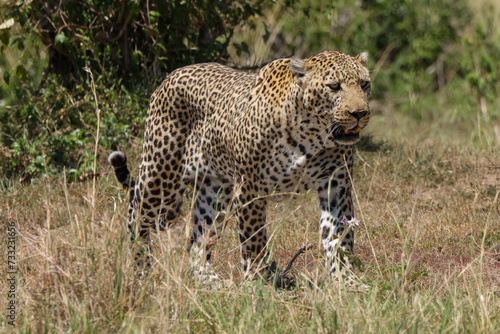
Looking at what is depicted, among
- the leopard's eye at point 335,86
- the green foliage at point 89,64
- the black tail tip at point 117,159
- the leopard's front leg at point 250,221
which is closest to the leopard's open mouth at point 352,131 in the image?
the leopard's eye at point 335,86

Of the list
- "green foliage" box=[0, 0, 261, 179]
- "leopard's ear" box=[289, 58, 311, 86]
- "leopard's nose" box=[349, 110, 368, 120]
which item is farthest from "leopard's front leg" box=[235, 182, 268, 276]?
"green foliage" box=[0, 0, 261, 179]

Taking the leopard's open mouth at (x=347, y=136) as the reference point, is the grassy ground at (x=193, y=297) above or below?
below

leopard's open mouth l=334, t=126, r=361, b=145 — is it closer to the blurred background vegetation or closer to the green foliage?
the blurred background vegetation

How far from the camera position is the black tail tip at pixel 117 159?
5.44 meters

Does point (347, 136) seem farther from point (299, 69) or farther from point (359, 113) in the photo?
point (299, 69)

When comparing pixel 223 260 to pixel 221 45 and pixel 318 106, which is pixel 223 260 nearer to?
pixel 318 106

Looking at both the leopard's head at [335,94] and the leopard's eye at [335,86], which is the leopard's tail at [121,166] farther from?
the leopard's eye at [335,86]

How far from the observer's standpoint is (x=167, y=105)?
5461 millimetres

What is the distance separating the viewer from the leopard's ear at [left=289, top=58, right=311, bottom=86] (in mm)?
4625

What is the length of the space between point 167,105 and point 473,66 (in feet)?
21.3

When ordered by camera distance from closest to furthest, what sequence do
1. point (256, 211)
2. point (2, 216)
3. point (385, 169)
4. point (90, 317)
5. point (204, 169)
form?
point (90, 317) < point (256, 211) < point (204, 169) < point (2, 216) < point (385, 169)

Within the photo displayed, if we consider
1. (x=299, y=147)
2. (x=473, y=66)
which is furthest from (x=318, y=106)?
(x=473, y=66)

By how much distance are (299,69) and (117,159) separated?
156 cm

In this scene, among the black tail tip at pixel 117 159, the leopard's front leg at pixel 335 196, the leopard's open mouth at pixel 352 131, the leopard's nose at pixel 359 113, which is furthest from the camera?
the black tail tip at pixel 117 159
